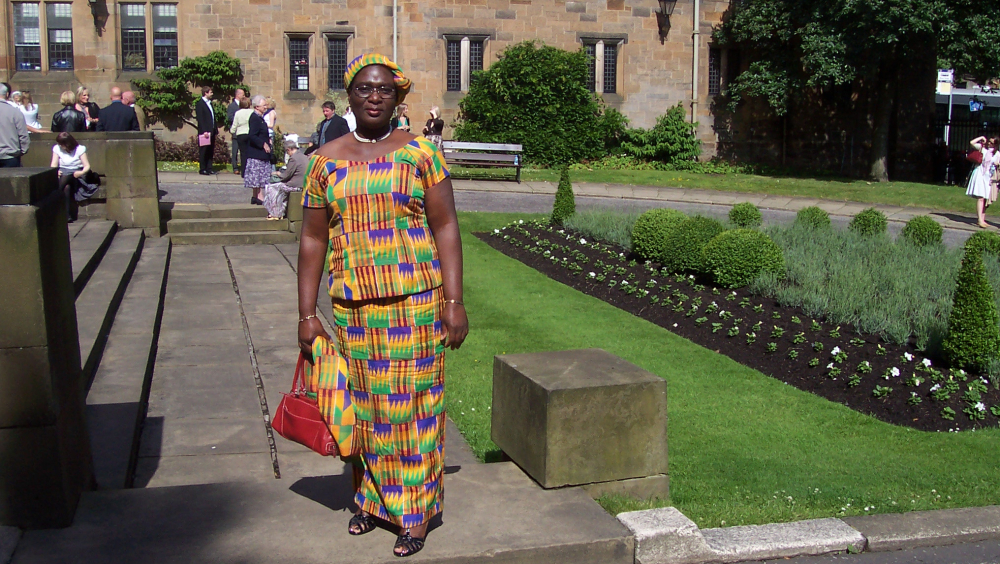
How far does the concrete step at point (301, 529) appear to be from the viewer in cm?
381

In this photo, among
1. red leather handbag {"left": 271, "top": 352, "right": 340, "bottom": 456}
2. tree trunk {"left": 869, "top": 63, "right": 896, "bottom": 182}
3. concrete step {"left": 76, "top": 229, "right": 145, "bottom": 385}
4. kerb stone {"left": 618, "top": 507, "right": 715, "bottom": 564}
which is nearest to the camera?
red leather handbag {"left": 271, "top": 352, "right": 340, "bottom": 456}

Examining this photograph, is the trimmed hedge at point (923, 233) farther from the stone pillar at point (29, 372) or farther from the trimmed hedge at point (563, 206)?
the stone pillar at point (29, 372)

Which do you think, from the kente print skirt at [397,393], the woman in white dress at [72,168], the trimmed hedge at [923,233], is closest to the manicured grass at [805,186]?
the trimmed hedge at [923,233]

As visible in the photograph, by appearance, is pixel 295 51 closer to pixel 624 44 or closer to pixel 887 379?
pixel 624 44

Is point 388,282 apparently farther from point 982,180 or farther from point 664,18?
point 664,18

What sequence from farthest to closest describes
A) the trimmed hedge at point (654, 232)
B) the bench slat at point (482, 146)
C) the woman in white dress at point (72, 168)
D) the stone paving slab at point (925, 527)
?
the bench slat at point (482, 146), the woman in white dress at point (72, 168), the trimmed hedge at point (654, 232), the stone paving slab at point (925, 527)

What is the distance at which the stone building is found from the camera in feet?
82.2

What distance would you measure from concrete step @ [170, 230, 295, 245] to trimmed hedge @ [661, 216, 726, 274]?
5.62 metres

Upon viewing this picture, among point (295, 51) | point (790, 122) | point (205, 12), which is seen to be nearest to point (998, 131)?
point (790, 122)

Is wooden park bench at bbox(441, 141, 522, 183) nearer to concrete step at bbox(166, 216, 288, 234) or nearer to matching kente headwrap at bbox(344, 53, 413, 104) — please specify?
concrete step at bbox(166, 216, 288, 234)

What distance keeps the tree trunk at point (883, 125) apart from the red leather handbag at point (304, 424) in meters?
24.6

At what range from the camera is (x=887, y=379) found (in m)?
7.62

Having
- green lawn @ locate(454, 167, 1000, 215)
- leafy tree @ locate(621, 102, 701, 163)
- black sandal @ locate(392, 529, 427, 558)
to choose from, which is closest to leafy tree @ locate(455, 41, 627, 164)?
leafy tree @ locate(621, 102, 701, 163)

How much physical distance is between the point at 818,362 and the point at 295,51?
2123 cm
